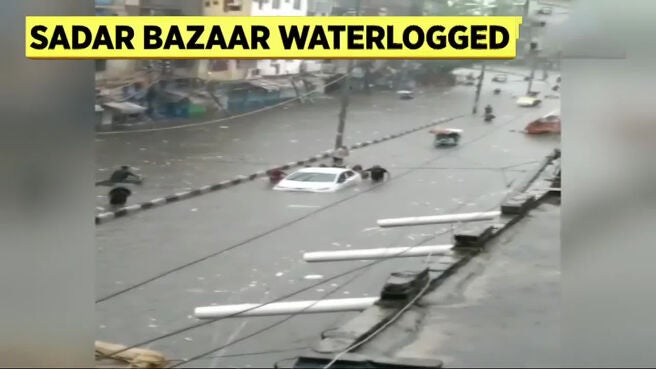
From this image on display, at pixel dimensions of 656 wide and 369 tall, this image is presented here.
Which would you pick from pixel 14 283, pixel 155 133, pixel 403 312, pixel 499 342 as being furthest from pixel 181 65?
pixel 499 342

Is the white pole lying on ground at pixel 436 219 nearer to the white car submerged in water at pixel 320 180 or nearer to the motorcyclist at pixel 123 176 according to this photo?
the white car submerged in water at pixel 320 180

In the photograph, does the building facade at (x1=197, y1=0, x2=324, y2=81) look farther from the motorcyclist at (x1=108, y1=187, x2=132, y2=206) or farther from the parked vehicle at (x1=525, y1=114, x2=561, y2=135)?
the parked vehicle at (x1=525, y1=114, x2=561, y2=135)

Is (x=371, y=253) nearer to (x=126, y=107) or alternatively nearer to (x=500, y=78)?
(x=500, y=78)

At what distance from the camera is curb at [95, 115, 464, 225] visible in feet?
5.82

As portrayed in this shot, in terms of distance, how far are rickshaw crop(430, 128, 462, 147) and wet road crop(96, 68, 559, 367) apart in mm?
14

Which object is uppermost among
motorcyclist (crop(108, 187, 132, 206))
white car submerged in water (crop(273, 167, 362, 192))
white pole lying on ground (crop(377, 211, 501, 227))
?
white car submerged in water (crop(273, 167, 362, 192))

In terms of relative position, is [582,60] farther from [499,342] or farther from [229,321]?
[229,321]

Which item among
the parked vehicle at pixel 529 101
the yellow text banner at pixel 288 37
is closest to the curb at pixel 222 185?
the parked vehicle at pixel 529 101

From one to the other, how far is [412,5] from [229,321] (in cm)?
73

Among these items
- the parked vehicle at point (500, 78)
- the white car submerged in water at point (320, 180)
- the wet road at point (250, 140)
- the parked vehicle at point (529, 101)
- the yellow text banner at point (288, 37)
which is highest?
the yellow text banner at point (288, 37)

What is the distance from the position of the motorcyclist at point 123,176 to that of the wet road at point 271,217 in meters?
0.03

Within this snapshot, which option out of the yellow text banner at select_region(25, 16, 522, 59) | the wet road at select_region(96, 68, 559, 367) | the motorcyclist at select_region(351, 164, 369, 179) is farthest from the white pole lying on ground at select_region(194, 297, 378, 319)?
the yellow text banner at select_region(25, 16, 522, 59)

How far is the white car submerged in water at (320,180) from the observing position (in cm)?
178

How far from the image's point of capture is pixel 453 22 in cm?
159
